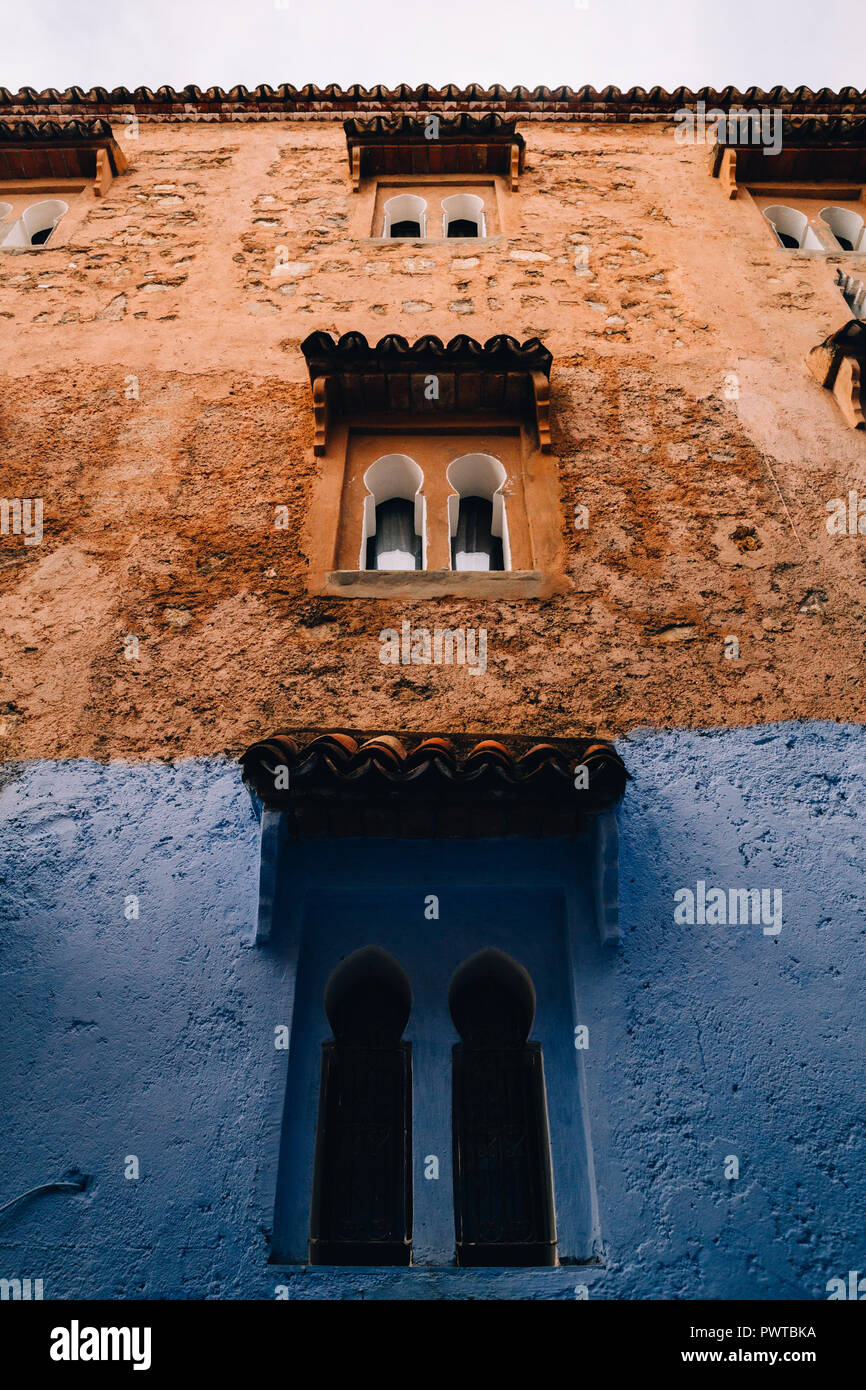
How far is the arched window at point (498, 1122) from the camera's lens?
3.15 meters

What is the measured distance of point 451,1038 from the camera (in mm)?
3473

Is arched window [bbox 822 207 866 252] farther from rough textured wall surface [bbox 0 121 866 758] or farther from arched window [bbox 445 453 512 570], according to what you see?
arched window [bbox 445 453 512 570]

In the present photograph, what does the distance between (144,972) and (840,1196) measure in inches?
101

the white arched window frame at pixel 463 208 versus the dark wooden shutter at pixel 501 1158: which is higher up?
the white arched window frame at pixel 463 208

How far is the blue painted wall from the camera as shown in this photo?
2889 mm

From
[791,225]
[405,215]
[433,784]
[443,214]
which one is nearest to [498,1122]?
[433,784]

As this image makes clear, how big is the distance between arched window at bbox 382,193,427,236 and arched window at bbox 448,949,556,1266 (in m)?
6.65

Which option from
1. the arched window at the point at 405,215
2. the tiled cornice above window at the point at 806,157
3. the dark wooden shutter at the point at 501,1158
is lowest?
the dark wooden shutter at the point at 501,1158

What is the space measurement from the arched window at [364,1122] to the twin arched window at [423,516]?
8.09 feet

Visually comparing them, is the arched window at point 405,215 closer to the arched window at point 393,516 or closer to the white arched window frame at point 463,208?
the white arched window frame at point 463,208

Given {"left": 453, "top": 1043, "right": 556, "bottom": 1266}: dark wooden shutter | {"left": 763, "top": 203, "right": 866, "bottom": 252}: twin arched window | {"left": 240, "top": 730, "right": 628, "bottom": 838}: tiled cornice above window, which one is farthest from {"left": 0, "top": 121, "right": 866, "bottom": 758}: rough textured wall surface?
{"left": 453, "top": 1043, "right": 556, "bottom": 1266}: dark wooden shutter

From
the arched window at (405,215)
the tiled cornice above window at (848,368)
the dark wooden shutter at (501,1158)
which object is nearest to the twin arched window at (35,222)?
the arched window at (405,215)

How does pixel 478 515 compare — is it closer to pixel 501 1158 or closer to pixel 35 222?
pixel 501 1158

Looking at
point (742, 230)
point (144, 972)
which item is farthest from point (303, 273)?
point (144, 972)
